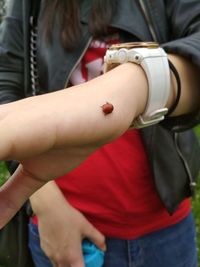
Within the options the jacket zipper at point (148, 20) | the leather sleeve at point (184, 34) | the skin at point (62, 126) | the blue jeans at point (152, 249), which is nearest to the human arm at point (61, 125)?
the skin at point (62, 126)

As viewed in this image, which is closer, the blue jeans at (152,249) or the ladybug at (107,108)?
the ladybug at (107,108)

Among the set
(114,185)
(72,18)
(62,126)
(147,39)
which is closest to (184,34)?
(147,39)

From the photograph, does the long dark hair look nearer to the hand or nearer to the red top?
the red top

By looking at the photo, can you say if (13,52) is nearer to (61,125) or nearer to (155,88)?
(155,88)

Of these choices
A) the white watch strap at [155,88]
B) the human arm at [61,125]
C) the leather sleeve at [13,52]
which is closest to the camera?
the human arm at [61,125]

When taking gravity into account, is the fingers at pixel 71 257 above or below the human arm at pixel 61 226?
below

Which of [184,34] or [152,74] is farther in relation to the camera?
[184,34]

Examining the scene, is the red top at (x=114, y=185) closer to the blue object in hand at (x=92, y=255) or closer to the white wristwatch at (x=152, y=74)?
the blue object in hand at (x=92, y=255)

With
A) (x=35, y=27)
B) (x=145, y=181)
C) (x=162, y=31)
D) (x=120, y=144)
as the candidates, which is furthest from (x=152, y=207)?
(x=35, y=27)
